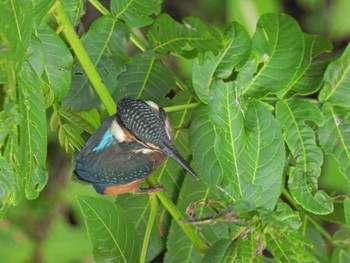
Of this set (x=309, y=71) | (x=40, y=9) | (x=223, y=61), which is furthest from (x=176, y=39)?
(x=40, y=9)

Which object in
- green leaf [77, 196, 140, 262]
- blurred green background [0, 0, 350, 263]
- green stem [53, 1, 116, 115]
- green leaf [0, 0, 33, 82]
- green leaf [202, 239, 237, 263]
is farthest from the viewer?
blurred green background [0, 0, 350, 263]

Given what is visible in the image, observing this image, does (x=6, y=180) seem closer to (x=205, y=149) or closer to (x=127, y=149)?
(x=127, y=149)

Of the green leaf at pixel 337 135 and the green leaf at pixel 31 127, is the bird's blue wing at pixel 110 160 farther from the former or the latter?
the green leaf at pixel 337 135

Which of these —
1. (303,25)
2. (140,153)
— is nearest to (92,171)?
(140,153)

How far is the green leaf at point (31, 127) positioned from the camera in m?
1.74

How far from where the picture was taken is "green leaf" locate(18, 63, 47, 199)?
1.74 m

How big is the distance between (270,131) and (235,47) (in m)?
0.40

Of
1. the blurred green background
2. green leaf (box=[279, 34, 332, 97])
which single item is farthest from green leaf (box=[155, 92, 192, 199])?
the blurred green background

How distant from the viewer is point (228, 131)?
192 centimetres

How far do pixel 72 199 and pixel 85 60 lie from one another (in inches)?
76.0

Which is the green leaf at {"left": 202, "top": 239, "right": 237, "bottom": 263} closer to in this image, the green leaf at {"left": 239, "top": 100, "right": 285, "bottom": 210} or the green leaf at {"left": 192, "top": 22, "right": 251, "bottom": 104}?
the green leaf at {"left": 239, "top": 100, "right": 285, "bottom": 210}

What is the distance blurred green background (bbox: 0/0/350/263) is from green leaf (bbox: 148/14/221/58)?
1.32 m

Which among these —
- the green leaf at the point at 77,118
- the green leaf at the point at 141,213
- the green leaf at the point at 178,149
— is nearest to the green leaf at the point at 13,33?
the green leaf at the point at 77,118

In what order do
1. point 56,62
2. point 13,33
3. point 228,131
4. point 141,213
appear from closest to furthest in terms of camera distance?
point 13,33
point 228,131
point 56,62
point 141,213
